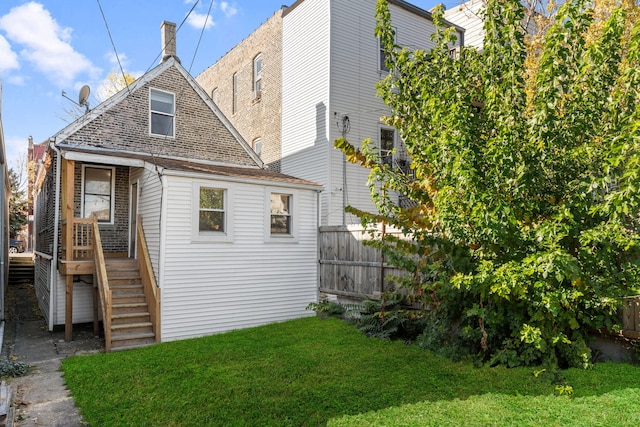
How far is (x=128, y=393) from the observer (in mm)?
5805

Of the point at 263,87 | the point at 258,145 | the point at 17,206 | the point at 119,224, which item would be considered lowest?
the point at 119,224

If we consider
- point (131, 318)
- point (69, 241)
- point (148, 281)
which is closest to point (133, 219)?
→ point (69, 241)

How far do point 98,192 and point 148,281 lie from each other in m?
3.79

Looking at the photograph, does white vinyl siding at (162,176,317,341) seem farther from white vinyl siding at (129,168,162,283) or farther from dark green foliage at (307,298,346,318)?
dark green foliage at (307,298,346,318)

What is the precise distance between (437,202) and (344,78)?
371 inches

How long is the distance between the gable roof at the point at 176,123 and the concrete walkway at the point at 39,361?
16.0 ft

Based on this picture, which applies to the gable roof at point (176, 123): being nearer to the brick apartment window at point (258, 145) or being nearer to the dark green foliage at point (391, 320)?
the brick apartment window at point (258, 145)

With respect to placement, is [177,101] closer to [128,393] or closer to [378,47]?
[378,47]

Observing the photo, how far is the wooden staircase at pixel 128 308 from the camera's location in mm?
8780

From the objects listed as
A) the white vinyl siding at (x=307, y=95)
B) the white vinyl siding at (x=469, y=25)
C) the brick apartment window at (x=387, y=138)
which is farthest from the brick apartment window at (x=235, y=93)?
the white vinyl siding at (x=469, y=25)

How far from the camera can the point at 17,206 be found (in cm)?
2817

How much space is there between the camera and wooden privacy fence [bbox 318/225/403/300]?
31.5 feet

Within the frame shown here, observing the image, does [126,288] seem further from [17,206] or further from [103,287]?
[17,206]

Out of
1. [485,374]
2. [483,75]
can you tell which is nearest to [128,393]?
[485,374]
